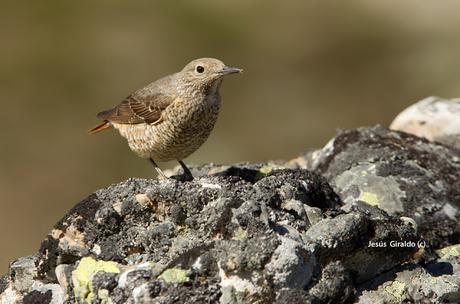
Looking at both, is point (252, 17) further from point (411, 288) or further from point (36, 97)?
point (411, 288)

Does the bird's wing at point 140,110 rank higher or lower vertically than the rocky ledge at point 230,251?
higher

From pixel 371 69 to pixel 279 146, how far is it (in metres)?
5.85

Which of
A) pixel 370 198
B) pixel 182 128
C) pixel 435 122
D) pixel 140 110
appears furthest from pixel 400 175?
pixel 140 110

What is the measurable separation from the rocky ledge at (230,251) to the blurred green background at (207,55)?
16.3m

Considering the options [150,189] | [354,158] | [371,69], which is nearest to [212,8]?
[371,69]

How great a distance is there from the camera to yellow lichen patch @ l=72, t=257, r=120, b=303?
614cm

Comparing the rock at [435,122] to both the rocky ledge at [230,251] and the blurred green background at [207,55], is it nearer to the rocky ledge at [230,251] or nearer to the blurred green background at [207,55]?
the rocky ledge at [230,251]

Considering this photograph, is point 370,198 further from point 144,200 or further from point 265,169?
point 144,200

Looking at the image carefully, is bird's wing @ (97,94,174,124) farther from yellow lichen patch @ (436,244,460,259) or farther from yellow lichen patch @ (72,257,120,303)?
yellow lichen patch @ (436,244,460,259)

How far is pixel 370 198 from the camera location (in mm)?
8398

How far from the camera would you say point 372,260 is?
654cm

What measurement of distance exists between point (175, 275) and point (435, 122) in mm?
5286

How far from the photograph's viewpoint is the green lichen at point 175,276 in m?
5.87

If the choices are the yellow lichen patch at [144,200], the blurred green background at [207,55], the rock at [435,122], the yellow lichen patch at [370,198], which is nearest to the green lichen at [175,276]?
the yellow lichen patch at [144,200]
